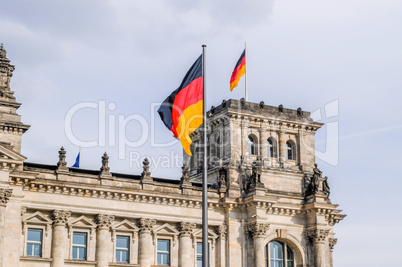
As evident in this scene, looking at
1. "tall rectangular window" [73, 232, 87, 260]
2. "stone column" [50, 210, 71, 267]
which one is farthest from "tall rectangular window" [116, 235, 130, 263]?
"stone column" [50, 210, 71, 267]

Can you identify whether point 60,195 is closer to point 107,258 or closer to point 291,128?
point 107,258

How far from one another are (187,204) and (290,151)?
11.3 meters

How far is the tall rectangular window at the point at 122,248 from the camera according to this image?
2135 inches

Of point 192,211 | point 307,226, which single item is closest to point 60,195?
point 192,211

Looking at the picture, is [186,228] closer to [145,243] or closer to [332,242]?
[145,243]

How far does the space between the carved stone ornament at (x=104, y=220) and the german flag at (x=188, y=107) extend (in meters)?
16.5

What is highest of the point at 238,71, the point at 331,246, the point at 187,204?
the point at 238,71

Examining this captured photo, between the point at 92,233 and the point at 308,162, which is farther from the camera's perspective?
the point at 308,162

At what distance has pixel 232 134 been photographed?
60.7 m

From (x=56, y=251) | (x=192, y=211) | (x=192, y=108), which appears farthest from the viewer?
(x=192, y=211)

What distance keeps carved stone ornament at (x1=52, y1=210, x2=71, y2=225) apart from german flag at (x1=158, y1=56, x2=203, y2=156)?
16106mm

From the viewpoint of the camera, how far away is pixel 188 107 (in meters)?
38.6

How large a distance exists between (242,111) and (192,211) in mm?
9173

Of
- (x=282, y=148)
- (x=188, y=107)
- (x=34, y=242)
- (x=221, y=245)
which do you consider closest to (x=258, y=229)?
(x=221, y=245)
